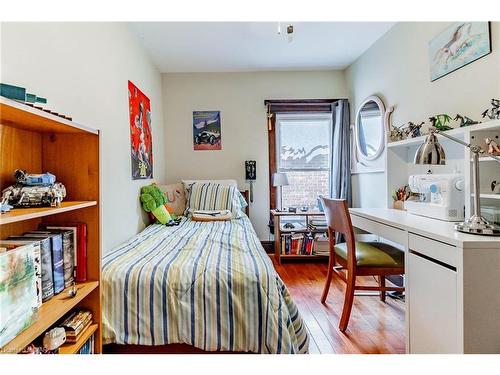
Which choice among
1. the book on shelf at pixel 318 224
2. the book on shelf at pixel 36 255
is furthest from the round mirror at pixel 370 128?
the book on shelf at pixel 36 255

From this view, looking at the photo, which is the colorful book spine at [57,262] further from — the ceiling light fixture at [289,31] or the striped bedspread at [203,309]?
the ceiling light fixture at [289,31]

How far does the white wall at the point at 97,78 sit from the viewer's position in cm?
126

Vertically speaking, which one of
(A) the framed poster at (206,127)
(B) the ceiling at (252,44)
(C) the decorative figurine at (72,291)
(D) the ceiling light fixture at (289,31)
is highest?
(B) the ceiling at (252,44)

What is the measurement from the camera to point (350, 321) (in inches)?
81.4

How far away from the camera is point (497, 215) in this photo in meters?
1.45

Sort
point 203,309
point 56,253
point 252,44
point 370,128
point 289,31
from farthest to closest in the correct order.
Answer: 1. point 370,128
2. point 252,44
3. point 289,31
4. point 203,309
5. point 56,253

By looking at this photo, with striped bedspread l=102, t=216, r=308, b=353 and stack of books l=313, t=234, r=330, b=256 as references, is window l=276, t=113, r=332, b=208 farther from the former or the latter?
striped bedspread l=102, t=216, r=308, b=353

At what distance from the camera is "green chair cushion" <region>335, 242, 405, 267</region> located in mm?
1921

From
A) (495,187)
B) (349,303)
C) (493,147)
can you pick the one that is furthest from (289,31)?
(349,303)

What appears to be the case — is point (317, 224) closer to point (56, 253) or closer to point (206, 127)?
point (206, 127)

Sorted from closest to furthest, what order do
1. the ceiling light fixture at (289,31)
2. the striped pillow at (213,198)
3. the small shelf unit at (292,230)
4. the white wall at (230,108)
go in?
the ceiling light fixture at (289,31) < the striped pillow at (213,198) < the small shelf unit at (292,230) < the white wall at (230,108)

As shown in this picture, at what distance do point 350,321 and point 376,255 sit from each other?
539 mm

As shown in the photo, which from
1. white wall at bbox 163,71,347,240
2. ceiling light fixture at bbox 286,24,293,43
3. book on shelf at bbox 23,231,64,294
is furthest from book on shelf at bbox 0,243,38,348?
white wall at bbox 163,71,347,240
